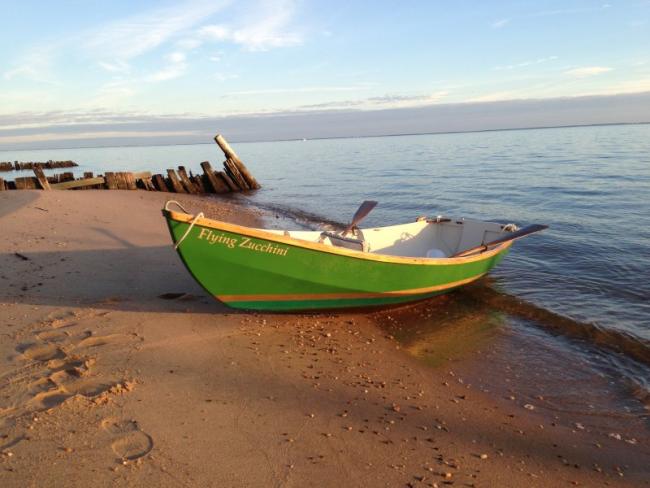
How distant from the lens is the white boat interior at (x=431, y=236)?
997 cm

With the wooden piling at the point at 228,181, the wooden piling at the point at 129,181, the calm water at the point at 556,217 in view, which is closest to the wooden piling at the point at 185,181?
the wooden piling at the point at 228,181

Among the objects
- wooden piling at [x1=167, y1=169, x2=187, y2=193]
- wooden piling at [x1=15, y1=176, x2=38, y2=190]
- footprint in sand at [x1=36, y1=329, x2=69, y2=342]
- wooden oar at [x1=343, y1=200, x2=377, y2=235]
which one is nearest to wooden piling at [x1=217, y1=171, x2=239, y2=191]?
wooden piling at [x1=167, y1=169, x2=187, y2=193]

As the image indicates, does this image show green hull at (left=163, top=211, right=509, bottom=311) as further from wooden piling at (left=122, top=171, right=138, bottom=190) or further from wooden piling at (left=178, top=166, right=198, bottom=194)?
wooden piling at (left=178, top=166, right=198, bottom=194)

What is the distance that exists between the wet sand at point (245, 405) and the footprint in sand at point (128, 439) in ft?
0.04

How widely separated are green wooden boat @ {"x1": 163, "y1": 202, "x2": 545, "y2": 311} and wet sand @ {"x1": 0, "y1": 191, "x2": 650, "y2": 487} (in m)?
0.41

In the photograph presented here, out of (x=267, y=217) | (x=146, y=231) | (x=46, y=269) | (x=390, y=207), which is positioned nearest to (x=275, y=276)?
(x=46, y=269)

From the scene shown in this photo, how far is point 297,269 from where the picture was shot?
677 cm

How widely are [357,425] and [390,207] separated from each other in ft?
60.8

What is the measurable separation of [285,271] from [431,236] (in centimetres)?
521

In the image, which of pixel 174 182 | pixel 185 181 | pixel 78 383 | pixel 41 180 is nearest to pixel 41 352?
pixel 78 383

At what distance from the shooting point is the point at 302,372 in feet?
18.0

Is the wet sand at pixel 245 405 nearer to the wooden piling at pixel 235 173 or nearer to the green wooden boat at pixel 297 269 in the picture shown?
the green wooden boat at pixel 297 269

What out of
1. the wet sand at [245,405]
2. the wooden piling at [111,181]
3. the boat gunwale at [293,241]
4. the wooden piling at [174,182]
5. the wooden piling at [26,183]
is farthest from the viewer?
the wooden piling at [174,182]

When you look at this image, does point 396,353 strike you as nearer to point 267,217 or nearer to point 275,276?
point 275,276
